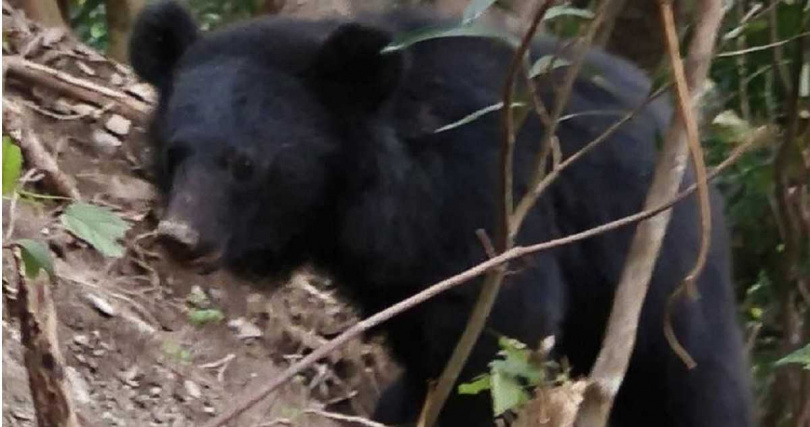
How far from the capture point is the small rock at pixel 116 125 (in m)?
4.66

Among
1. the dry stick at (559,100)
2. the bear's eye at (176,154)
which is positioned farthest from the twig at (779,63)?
the bear's eye at (176,154)

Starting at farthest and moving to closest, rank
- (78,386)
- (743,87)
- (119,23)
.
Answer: (119,23), (78,386), (743,87)

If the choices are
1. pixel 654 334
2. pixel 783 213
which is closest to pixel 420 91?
pixel 654 334

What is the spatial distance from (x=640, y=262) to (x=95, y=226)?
0.77 meters

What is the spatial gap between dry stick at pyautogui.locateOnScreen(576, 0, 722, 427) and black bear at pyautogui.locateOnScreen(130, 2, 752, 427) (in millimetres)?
734

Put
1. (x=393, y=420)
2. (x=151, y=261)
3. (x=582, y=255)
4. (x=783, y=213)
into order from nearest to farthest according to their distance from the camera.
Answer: (x=582, y=255)
(x=783, y=213)
(x=393, y=420)
(x=151, y=261)

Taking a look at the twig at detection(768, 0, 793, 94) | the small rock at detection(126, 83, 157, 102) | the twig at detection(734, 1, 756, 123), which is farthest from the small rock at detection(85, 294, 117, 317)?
the twig at detection(768, 0, 793, 94)

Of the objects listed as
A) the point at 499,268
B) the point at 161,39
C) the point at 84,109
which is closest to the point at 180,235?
the point at 161,39

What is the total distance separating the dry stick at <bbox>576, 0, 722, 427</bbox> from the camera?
5.99 feet

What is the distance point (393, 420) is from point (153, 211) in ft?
3.74

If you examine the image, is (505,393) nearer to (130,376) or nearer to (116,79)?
(130,376)

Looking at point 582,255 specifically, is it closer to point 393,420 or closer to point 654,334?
point 654,334

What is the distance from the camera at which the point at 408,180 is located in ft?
9.30

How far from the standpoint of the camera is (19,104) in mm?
4406
